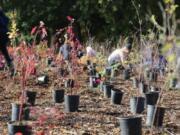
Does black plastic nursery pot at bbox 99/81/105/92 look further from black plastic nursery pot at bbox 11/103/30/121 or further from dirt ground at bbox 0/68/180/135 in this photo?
black plastic nursery pot at bbox 11/103/30/121

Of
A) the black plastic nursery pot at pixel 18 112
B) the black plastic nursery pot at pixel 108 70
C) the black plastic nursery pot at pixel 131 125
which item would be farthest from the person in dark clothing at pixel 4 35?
the black plastic nursery pot at pixel 131 125

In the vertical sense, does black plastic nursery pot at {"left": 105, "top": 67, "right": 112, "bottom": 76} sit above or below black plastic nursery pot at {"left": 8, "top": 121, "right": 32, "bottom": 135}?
above

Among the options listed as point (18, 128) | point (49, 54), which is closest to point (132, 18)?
point (49, 54)

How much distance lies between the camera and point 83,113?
223 inches

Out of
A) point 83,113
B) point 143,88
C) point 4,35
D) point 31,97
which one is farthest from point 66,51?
point 83,113

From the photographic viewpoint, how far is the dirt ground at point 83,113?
4.65 meters

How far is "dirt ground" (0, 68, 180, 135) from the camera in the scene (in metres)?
4.65

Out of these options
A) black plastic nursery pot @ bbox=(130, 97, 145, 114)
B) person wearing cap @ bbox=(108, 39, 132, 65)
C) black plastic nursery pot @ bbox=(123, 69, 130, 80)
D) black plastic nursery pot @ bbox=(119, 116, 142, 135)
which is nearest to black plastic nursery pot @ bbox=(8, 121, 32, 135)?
black plastic nursery pot @ bbox=(119, 116, 142, 135)

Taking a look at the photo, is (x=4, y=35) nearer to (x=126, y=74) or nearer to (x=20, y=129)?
(x=126, y=74)

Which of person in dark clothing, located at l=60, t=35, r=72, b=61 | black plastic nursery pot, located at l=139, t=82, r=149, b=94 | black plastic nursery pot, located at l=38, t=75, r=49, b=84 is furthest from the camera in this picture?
person in dark clothing, located at l=60, t=35, r=72, b=61

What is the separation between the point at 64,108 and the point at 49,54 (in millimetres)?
5028

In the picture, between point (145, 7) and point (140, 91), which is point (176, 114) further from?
point (145, 7)

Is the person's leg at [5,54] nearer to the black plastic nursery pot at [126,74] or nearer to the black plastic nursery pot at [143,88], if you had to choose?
the black plastic nursery pot at [143,88]

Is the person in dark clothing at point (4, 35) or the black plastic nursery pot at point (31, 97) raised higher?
the person in dark clothing at point (4, 35)
